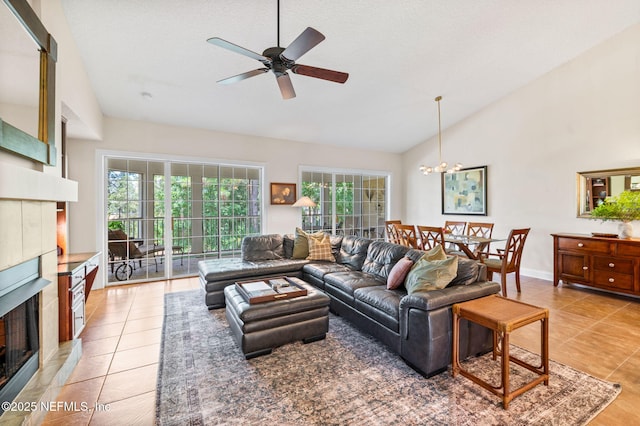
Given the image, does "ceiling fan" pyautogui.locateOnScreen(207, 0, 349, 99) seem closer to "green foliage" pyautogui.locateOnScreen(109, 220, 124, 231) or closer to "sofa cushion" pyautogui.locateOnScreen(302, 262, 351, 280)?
"sofa cushion" pyautogui.locateOnScreen(302, 262, 351, 280)

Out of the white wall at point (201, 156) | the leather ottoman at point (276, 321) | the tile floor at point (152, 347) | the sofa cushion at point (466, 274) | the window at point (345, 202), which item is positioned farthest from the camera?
the window at point (345, 202)

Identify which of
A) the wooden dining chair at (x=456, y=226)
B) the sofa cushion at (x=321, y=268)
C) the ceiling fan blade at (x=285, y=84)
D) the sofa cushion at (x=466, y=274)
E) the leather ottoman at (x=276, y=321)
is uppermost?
the ceiling fan blade at (x=285, y=84)

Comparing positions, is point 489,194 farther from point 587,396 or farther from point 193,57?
point 193,57

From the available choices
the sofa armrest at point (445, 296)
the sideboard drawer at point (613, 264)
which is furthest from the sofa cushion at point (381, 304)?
the sideboard drawer at point (613, 264)

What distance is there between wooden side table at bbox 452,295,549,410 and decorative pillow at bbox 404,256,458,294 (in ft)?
0.90

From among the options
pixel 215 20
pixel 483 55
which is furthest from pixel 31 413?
pixel 483 55

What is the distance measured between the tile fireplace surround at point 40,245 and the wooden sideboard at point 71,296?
15 cm

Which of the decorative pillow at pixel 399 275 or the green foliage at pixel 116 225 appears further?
the green foliage at pixel 116 225

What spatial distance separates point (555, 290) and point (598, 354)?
2189 mm

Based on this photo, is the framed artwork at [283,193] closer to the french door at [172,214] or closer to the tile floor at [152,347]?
the french door at [172,214]

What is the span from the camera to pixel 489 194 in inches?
232

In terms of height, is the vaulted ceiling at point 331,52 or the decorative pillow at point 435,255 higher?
the vaulted ceiling at point 331,52

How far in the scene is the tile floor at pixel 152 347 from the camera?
190 centimetres

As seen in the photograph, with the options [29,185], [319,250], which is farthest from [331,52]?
[29,185]
